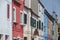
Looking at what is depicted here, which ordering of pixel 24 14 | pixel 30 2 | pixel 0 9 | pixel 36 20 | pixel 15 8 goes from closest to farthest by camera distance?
pixel 0 9 → pixel 15 8 → pixel 24 14 → pixel 30 2 → pixel 36 20

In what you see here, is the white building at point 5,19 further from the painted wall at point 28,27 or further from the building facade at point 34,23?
the building facade at point 34,23

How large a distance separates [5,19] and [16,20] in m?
3.81

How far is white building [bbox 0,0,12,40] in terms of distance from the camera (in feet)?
77.7

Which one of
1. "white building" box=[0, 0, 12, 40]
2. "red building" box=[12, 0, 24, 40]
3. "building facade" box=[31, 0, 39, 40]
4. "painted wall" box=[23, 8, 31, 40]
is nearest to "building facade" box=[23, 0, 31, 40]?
"painted wall" box=[23, 8, 31, 40]

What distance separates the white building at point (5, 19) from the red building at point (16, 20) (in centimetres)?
124

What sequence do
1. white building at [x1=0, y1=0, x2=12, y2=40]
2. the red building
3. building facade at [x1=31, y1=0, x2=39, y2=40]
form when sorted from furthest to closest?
building facade at [x1=31, y1=0, x2=39, y2=40], the red building, white building at [x1=0, y1=0, x2=12, y2=40]

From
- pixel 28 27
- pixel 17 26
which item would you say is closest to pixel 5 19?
pixel 17 26

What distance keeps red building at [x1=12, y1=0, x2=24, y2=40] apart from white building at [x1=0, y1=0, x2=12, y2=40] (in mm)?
1235

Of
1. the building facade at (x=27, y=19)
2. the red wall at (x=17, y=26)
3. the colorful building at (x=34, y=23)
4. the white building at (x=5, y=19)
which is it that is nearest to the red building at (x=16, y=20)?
the red wall at (x=17, y=26)

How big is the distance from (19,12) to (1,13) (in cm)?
659

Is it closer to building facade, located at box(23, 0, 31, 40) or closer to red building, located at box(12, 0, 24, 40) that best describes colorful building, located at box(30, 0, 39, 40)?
building facade, located at box(23, 0, 31, 40)

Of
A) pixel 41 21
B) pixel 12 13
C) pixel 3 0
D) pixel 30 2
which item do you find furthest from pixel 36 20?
pixel 3 0

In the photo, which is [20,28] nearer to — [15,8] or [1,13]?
[15,8]

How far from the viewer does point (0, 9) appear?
23.2 m
